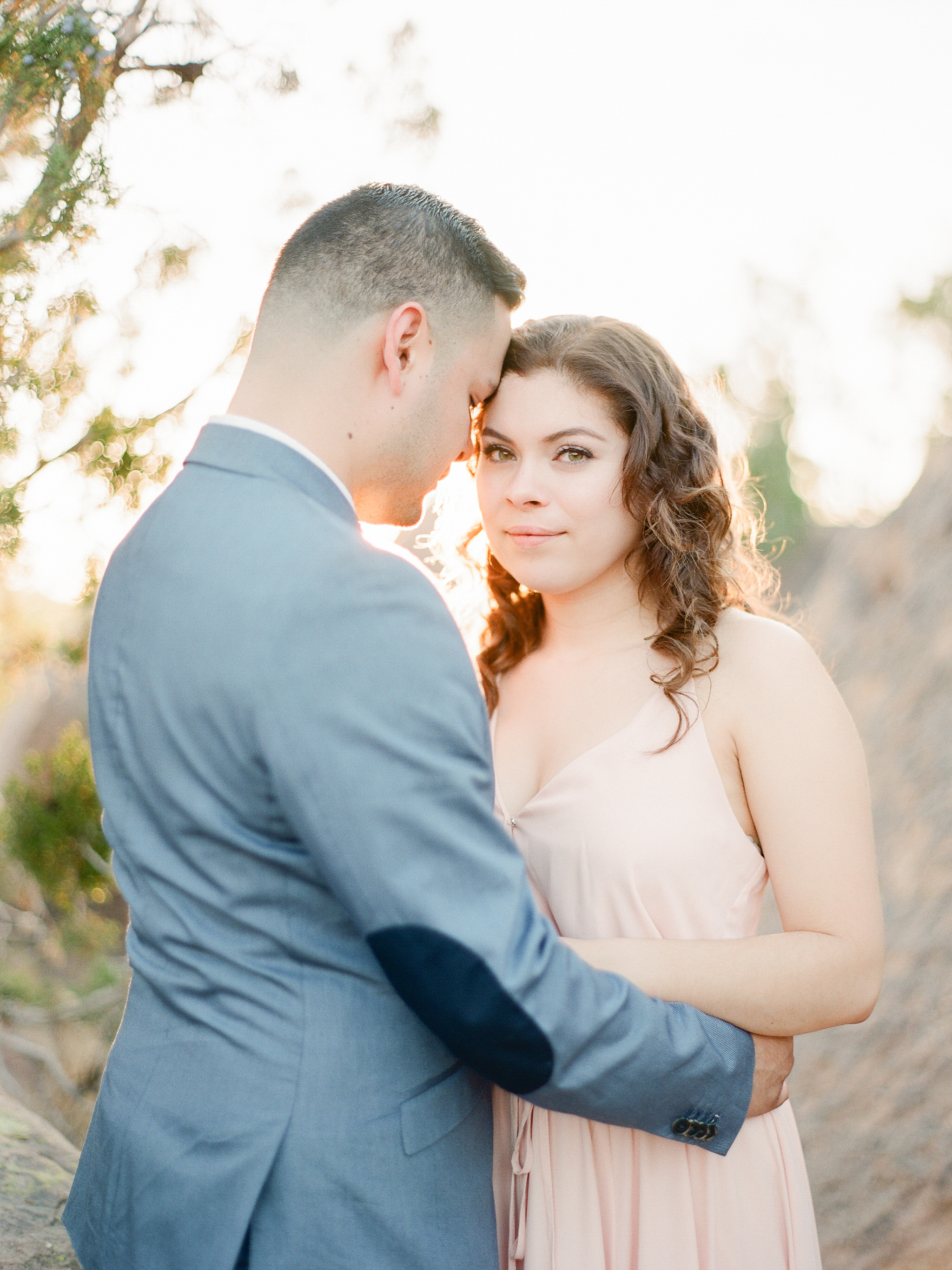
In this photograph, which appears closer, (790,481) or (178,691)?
(178,691)

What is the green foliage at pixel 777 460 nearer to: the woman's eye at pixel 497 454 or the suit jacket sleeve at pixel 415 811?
the woman's eye at pixel 497 454

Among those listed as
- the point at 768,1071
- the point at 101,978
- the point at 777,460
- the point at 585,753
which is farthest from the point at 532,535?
the point at 777,460

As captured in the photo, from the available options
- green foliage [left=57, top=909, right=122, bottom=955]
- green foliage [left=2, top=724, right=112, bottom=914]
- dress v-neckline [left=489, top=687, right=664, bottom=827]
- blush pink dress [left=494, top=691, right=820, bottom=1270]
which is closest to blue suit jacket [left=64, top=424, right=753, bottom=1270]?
blush pink dress [left=494, top=691, right=820, bottom=1270]

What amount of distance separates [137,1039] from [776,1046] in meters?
1.13

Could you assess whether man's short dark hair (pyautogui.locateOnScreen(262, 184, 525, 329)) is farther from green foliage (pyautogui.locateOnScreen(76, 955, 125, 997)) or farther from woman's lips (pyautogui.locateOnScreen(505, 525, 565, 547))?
green foliage (pyautogui.locateOnScreen(76, 955, 125, 997))

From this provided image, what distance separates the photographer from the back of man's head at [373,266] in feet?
5.48

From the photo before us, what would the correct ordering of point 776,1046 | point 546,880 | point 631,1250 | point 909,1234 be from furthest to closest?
point 909,1234 < point 546,880 < point 631,1250 < point 776,1046

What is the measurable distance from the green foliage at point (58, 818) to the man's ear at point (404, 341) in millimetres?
3390

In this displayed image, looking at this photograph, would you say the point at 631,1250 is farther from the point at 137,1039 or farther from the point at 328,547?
the point at 328,547

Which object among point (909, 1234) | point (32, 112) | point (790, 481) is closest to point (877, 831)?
point (909, 1234)

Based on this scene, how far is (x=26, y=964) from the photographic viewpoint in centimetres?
498

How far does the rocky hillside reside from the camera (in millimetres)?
3428

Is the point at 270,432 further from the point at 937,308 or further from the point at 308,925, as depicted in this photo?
the point at 937,308

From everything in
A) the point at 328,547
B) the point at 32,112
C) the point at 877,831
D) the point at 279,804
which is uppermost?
the point at 32,112
